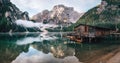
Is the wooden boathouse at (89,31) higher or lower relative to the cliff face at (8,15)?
lower

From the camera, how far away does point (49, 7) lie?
25.7m

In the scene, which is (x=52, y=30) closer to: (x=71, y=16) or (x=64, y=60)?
(x=71, y=16)

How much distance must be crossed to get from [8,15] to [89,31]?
9911 mm

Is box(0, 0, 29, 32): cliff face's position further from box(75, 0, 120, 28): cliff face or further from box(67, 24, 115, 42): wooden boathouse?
box(75, 0, 120, 28): cliff face

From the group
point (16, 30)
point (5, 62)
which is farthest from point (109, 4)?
point (5, 62)

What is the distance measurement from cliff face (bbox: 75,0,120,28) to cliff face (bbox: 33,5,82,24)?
948 mm

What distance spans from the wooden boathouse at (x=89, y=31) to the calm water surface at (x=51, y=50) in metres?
0.93

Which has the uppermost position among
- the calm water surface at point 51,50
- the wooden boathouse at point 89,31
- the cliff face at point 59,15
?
the cliff face at point 59,15

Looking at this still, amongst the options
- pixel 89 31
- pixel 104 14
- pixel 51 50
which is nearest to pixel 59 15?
pixel 89 31

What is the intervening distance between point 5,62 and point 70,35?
11.2m

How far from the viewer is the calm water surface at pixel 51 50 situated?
698 inches

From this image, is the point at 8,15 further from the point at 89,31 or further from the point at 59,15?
the point at 89,31

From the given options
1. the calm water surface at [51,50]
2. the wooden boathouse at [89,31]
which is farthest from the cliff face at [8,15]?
the wooden boathouse at [89,31]

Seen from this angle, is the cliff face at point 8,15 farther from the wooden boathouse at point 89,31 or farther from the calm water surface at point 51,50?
the wooden boathouse at point 89,31
